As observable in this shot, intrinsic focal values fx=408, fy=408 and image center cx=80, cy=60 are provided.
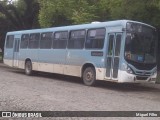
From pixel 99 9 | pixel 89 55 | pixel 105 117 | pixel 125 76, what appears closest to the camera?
pixel 105 117

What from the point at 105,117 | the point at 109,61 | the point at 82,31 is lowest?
the point at 105,117

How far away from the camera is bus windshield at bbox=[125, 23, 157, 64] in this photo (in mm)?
16922

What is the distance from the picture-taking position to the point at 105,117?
34.8 ft

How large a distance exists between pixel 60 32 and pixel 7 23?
66.3 feet

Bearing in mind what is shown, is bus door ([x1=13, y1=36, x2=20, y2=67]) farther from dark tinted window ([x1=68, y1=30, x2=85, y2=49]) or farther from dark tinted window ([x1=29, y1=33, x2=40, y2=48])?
dark tinted window ([x1=68, y1=30, x2=85, y2=49])

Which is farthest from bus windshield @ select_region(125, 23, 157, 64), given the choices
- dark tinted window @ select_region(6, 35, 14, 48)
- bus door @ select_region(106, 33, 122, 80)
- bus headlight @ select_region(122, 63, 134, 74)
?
dark tinted window @ select_region(6, 35, 14, 48)

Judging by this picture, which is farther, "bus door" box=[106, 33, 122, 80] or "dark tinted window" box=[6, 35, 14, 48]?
"dark tinted window" box=[6, 35, 14, 48]

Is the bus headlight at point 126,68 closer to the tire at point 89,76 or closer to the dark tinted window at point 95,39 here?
the dark tinted window at point 95,39

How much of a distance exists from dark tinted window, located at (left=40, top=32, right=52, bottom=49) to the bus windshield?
6.80 meters

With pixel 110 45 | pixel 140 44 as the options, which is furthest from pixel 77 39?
pixel 140 44

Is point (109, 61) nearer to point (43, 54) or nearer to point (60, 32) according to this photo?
point (60, 32)

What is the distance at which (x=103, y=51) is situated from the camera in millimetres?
17812

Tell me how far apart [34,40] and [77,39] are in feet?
17.6

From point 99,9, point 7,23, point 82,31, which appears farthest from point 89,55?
point 7,23
